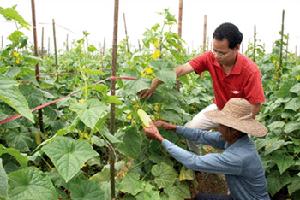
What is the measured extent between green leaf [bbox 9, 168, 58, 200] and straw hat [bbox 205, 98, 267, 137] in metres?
1.41

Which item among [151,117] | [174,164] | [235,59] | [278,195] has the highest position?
[235,59]

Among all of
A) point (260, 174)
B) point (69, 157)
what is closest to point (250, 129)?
point (260, 174)

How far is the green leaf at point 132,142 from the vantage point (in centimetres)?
321

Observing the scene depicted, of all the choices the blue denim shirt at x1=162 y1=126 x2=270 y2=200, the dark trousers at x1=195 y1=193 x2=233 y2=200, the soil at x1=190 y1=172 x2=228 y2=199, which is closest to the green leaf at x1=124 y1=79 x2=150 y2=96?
the blue denim shirt at x1=162 y1=126 x2=270 y2=200

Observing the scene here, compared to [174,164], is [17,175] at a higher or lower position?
higher

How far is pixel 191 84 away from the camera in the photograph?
5613 mm

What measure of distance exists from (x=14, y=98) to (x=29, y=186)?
0.89 meters

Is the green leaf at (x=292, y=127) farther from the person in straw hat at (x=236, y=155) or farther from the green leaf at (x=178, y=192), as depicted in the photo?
the green leaf at (x=178, y=192)

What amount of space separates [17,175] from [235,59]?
2.11 m

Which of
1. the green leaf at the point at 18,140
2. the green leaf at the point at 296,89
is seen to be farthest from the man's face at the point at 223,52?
the green leaf at the point at 18,140

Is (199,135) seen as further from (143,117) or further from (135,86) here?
(135,86)

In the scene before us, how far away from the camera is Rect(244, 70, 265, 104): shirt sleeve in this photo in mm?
3480

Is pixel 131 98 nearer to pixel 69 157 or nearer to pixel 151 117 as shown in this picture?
pixel 151 117

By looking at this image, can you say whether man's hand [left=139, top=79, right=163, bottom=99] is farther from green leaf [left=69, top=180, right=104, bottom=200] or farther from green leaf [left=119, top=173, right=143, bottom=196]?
green leaf [left=69, top=180, right=104, bottom=200]
